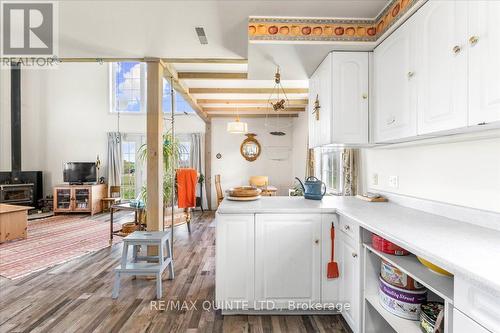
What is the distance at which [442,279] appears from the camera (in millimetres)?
1170

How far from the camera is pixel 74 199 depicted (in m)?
6.16

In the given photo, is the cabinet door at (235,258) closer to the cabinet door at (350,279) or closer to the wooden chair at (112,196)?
the cabinet door at (350,279)

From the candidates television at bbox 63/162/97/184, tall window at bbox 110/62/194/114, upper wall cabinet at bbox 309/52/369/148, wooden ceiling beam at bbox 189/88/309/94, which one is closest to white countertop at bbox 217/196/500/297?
upper wall cabinet at bbox 309/52/369/148

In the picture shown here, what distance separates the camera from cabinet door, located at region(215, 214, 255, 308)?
197 cm

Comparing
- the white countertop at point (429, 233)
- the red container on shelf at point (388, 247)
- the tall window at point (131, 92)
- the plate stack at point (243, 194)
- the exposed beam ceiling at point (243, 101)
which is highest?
the tall window at point (131, 92)

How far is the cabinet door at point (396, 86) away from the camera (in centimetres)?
167

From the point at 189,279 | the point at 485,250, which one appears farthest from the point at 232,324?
the point at 485,250

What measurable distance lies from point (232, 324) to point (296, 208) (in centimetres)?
103

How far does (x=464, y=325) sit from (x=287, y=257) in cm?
120

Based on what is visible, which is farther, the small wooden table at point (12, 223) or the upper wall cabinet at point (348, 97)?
the small wooden table at point (12, 223)

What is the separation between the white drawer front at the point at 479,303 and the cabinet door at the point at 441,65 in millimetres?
783

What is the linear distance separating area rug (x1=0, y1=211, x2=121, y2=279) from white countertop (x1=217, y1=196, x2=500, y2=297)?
2.71m

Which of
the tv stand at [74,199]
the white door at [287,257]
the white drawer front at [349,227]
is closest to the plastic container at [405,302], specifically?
the white drawer front at [349,227]

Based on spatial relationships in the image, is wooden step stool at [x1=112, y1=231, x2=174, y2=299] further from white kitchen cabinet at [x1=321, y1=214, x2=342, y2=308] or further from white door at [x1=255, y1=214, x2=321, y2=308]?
white kitchen cabinet at [x1=321, y1=214, x2=342, y2=308]
